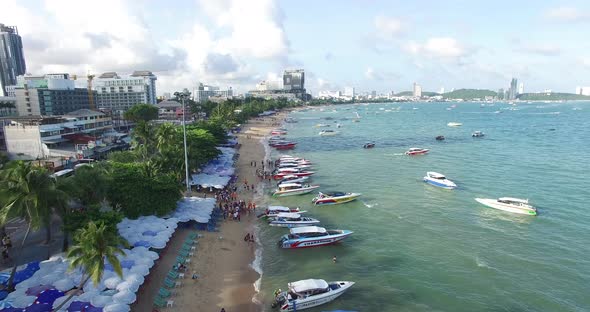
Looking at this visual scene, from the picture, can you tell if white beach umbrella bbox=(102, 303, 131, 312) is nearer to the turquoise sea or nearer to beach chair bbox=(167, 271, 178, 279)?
beach chair bbox=(167, 271, 178, 279)

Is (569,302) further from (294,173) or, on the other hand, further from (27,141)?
(27,141)

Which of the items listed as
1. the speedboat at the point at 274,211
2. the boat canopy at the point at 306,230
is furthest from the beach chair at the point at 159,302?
the speedboat at the point at 274,211

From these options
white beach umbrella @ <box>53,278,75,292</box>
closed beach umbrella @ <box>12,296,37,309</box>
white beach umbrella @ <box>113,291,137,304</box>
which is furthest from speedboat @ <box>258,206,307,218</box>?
closed beach umbrella @ <box>12,296,37,309</box>

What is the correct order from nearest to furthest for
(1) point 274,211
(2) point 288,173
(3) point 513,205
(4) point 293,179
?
1. (1) point 274,211
2. (3) point 513,205
3. (4) point 293,179
4. (2) point 288,173

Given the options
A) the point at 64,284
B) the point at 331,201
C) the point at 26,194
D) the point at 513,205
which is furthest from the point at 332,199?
the point at 26,194

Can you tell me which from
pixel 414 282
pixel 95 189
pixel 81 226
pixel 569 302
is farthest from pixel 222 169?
pixel 569 302

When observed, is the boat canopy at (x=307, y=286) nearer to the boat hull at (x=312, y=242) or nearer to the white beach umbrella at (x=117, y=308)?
the boat hull at (x=312, y=242)

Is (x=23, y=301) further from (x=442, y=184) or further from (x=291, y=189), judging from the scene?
(x=442, y=184)
